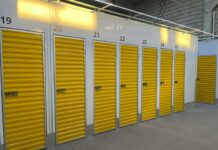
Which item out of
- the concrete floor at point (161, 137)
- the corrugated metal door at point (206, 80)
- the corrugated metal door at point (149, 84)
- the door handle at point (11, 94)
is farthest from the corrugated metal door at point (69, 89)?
the corrugated metal door at point (206, 80)

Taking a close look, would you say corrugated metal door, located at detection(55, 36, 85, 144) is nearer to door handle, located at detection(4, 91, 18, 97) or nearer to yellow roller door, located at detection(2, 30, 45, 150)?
yellow roller door, located at detection(2, 30, 45, 150)

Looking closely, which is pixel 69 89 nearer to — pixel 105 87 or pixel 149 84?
pixel 105 87

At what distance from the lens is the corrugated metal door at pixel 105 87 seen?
4.14 metres

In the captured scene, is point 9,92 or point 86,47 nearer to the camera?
point 9,92

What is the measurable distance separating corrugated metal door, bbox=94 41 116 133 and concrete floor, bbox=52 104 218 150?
28 centimetres

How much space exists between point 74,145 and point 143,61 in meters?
2.77

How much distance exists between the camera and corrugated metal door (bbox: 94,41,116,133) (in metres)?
4.14

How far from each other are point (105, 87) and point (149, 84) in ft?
5.14

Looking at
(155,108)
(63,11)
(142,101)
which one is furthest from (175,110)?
(63,11)

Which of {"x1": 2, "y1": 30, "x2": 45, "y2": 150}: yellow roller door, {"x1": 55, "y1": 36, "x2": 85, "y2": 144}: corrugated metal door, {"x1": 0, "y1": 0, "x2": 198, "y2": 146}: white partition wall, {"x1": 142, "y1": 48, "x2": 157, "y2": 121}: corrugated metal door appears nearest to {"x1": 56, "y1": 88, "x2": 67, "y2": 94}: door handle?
{"x1": 55, "y1": 36, "x2": 85, "y2": 144}: corrugated metal door

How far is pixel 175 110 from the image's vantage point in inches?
243

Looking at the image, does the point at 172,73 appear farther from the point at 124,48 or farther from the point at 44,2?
the point at 44,2

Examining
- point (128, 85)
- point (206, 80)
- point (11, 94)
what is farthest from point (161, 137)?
point (206, 80)

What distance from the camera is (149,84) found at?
525 centimetres
